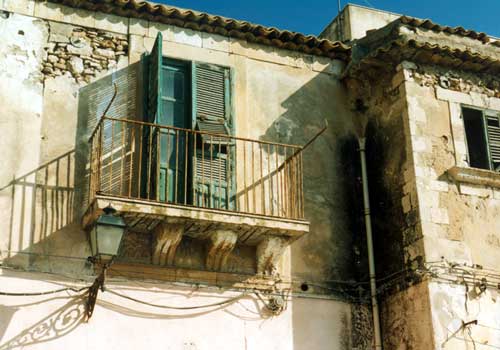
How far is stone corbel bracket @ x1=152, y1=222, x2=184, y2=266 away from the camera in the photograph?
9.91 meters

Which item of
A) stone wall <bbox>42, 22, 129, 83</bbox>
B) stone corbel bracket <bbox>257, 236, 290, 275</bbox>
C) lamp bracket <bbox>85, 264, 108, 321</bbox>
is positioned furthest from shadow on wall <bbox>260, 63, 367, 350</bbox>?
lamp bracket <bbox>85, 264, 108, 321</bbox>

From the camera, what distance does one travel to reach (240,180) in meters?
11.1

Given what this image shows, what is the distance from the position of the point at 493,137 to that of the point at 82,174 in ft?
18.4

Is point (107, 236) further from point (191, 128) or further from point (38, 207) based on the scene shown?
point (191, 128)

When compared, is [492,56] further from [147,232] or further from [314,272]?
[147,232]

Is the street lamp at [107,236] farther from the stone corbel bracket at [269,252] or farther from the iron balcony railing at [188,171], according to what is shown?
the stone corbel bracket at [269,252]

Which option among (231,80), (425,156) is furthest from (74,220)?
(425,156)

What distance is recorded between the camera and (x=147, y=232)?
10.2 metres

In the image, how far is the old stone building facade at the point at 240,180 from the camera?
988cm

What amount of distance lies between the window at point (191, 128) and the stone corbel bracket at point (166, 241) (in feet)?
1.47

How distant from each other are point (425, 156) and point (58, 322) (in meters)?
5.10

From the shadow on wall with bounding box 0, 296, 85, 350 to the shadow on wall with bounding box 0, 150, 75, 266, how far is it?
0.68 metres

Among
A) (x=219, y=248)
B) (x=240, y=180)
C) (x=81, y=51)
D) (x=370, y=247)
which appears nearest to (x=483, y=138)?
(x=370, y=247)

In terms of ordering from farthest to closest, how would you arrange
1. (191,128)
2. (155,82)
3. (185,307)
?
(191,128) < (155,82) < (185,307)
